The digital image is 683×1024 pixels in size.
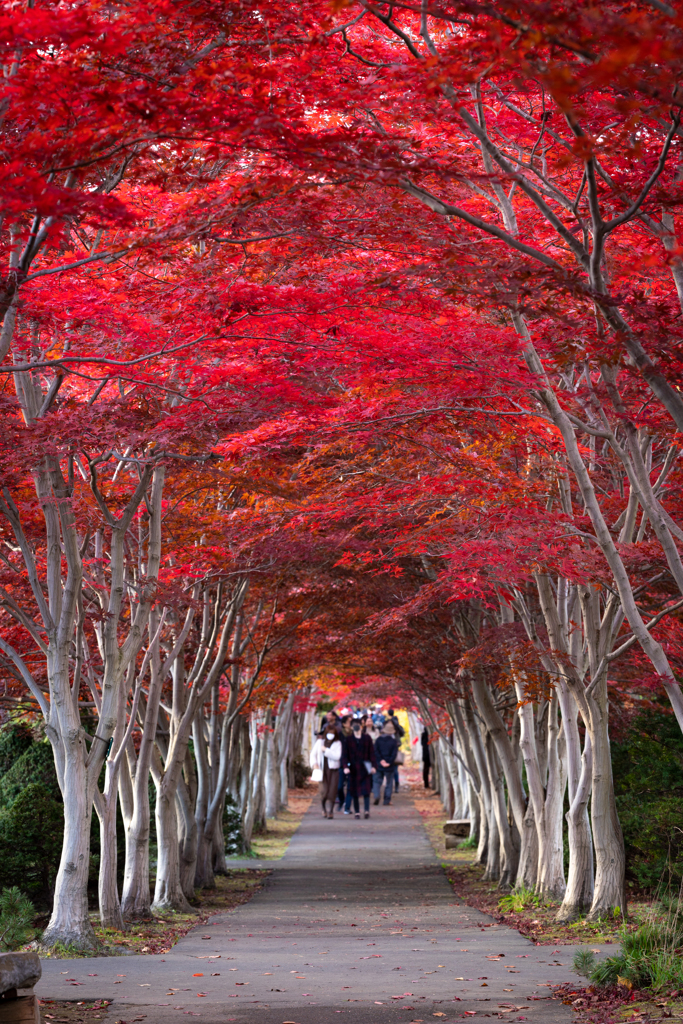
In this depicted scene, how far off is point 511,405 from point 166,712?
8284 mm

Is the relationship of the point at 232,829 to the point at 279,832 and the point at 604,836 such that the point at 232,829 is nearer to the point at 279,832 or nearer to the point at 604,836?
the point at 279,832

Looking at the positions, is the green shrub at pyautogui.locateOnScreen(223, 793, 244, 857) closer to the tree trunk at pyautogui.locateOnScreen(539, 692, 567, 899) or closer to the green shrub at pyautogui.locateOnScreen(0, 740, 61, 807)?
the green shrub at pyautogui.locateOnScreen(0, 740, 61, 807)

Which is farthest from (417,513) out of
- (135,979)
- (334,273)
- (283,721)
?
(283,721)

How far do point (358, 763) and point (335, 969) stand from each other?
19.6 meters

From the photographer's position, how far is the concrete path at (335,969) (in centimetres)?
695

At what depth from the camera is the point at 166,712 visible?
1562 centimetres

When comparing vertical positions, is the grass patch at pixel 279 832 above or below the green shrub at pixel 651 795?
below

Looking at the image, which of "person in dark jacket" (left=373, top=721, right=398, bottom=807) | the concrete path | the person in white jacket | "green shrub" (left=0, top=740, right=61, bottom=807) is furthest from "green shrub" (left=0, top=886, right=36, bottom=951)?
"person in dark jacket" (left=373, top=721, right=398, bottom=807)

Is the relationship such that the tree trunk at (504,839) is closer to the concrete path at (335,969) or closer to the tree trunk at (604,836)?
the concrete path at (335,969)

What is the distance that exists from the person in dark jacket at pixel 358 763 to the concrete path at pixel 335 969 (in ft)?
39.4

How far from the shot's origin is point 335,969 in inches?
348

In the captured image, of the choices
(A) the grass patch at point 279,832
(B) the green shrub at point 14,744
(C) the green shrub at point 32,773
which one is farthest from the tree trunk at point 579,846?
(A) the grass patch at point 279,832

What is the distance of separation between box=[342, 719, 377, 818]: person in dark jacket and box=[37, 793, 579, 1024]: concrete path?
12023mm

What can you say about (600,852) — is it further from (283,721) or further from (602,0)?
(283,721)
